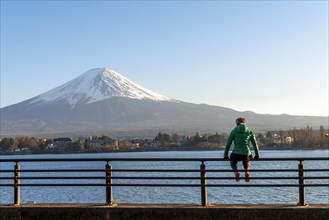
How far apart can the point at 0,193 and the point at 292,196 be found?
23397mm

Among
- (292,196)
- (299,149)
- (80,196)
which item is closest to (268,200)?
(292,196)
